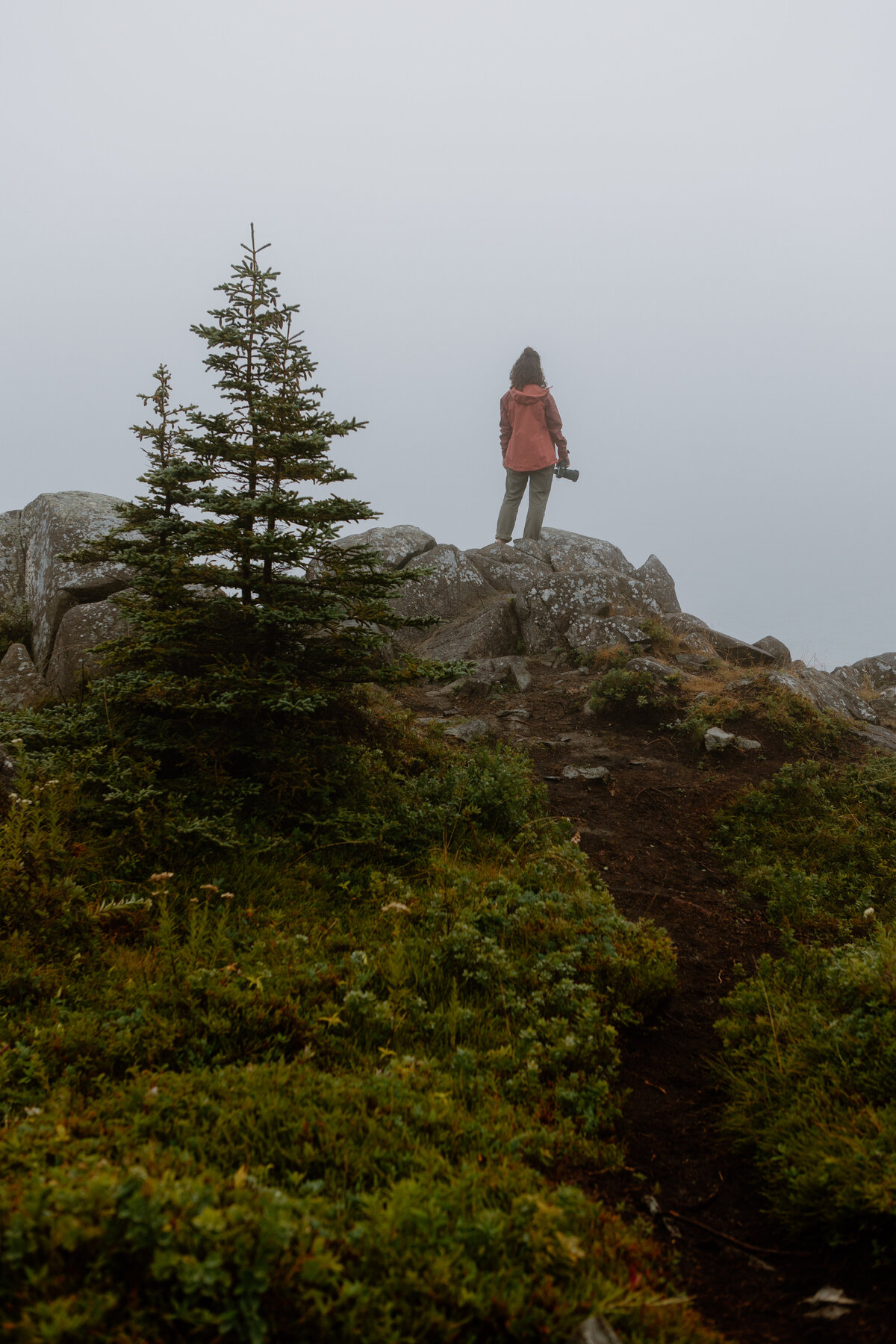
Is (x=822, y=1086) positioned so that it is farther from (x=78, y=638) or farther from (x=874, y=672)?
(x=874, y=672)

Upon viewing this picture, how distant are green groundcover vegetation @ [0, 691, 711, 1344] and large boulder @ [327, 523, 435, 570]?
11780 mm

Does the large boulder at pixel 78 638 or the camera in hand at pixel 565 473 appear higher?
the camera in hand at pixel 565 473

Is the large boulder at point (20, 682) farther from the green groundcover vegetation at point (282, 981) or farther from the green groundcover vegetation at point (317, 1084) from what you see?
the green groundcover vegetation at point (317, 1084)

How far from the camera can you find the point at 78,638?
884 cm

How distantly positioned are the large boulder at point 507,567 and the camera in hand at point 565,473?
2.23 metres

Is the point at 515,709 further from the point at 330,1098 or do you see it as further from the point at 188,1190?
the point at 188,1190

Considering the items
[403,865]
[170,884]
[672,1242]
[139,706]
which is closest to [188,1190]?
[672,1242]

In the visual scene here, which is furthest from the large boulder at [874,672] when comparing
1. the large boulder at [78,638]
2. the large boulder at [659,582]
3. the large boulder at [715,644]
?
the large boulder at [78,638]

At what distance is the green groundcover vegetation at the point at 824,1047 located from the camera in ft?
10.1

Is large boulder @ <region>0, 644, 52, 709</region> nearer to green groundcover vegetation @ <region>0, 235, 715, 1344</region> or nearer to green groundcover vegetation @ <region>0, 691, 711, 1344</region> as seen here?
green groundcover vegetation @ <region>0, 235, 715, 1344</region>

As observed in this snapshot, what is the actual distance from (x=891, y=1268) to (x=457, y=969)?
2583mm

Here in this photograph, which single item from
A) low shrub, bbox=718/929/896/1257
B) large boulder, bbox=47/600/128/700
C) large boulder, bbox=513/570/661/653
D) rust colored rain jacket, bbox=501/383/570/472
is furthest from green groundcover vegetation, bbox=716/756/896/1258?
rust colored rain jacket, bbox=501/383/570/472

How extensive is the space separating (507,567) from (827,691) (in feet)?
26.3

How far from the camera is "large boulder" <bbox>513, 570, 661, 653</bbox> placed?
1652 centimetres
